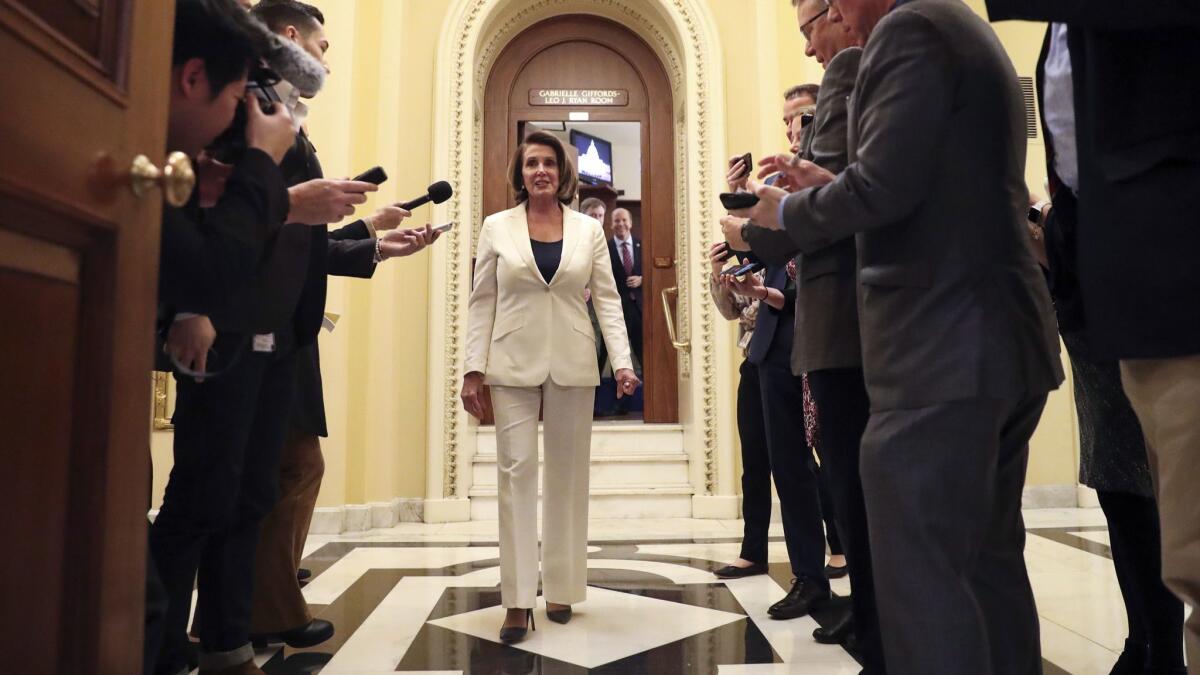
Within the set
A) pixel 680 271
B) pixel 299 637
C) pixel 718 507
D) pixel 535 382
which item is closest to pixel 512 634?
pixel 299 637

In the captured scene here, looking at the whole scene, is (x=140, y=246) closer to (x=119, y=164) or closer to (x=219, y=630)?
(x=119, y=164)

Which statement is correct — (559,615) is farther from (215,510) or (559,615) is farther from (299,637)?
(215,510)

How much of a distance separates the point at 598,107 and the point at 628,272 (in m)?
1.59

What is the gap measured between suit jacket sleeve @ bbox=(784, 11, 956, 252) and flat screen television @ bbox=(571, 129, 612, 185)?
4.98 m

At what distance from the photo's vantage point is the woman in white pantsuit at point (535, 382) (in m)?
2.24

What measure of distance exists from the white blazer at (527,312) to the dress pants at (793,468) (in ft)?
1.54

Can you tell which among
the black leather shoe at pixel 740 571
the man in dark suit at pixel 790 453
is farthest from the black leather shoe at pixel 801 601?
the black leather shoe at pixel 740 571

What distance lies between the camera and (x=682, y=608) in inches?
95.7

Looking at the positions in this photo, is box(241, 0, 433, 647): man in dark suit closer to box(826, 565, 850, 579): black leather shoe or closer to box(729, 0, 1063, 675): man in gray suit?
box(729, 0, 1063, 675): man in gray suit

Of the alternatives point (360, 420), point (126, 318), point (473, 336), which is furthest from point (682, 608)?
point (360, 420)

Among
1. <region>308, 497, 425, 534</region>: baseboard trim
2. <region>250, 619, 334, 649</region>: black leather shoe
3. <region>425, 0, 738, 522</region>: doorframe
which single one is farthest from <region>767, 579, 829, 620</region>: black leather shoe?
<region>308, 497, 425, 534</region>: baseboard trim

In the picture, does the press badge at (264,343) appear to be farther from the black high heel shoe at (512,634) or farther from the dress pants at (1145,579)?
the dress pants at (1145,579)

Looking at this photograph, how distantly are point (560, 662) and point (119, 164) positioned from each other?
1535 millimetres

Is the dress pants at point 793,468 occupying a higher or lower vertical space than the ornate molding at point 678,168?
lower
